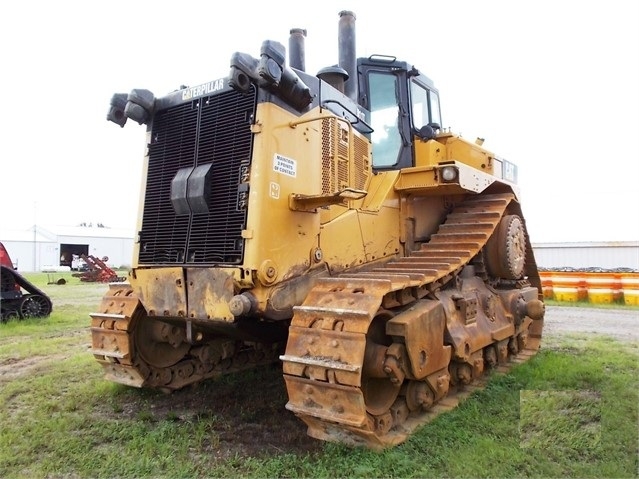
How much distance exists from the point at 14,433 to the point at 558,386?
523 centimetres

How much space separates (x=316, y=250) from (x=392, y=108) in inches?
99.3

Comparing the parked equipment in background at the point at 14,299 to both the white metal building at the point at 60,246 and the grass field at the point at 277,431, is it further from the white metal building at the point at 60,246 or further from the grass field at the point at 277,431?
the white metal building at the point at 60,246

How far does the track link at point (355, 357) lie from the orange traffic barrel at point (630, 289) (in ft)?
35.1

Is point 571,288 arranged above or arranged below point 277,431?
above

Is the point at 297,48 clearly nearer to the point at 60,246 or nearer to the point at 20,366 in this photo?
the point at 20,366

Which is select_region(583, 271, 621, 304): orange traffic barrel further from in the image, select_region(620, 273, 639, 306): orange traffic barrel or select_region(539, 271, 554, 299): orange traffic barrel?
select_region(539, 271, 554, 299): orange traffic barrel

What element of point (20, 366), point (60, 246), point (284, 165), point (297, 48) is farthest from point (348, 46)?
point (60, 246)

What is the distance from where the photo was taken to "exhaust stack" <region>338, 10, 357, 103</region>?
6055 millimetres

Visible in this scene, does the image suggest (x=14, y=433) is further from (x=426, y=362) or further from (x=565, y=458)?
(x=565, y=458)

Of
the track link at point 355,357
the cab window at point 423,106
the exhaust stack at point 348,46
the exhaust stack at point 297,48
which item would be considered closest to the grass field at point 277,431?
the track link at point 355,357

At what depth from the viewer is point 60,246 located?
5412cm

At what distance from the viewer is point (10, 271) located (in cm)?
1170

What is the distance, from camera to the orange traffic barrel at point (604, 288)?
564 inches

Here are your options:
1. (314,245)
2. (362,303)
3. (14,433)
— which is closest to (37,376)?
(14,433)
